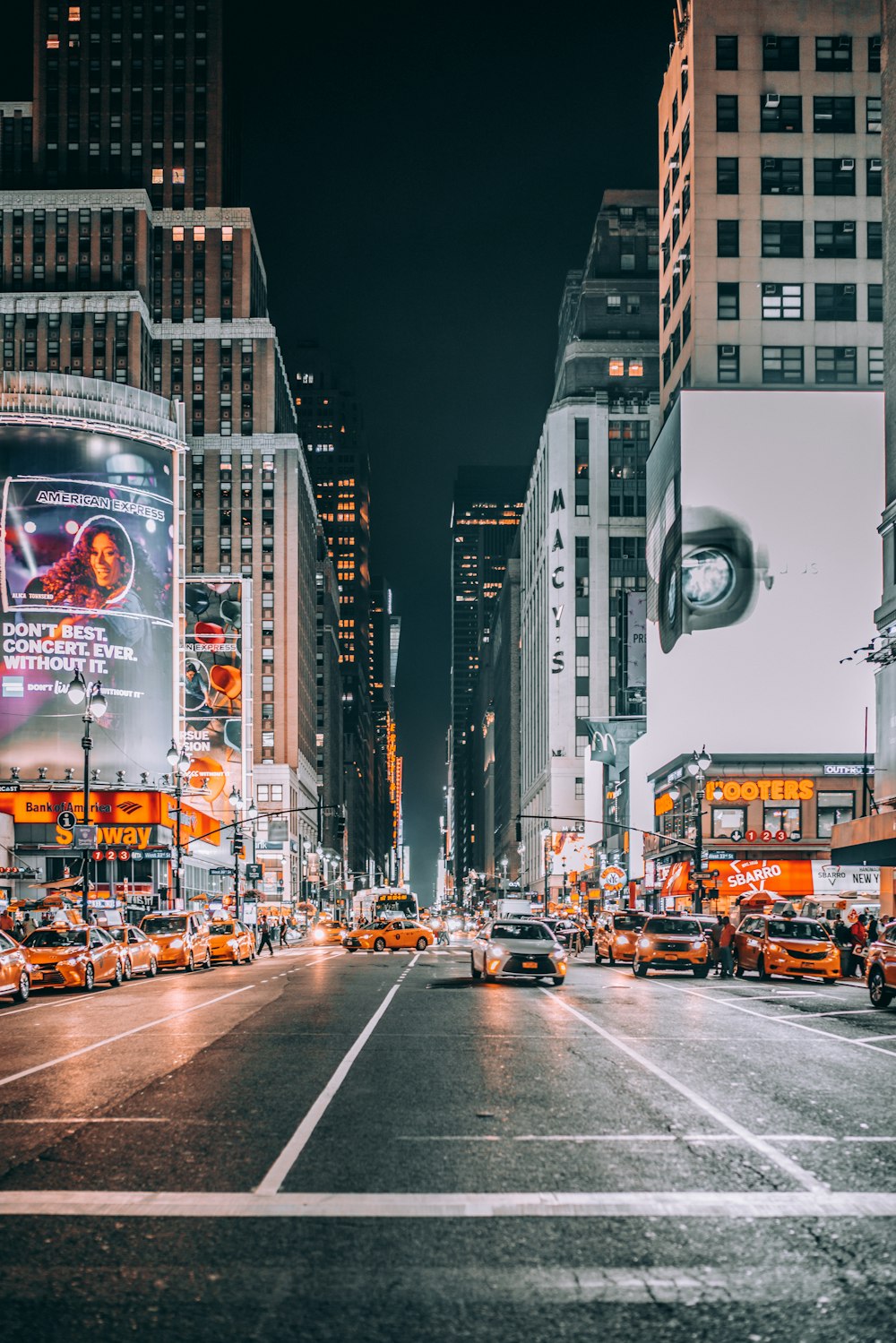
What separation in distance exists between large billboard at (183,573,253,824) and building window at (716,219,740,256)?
39.4 m

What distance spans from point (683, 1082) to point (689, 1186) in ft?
17.7

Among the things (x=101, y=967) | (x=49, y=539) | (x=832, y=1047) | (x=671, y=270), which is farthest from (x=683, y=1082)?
(x=671, y=270)

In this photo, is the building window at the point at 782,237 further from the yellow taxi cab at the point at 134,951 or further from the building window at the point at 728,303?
the yellow taxi cab at the point at 134,951

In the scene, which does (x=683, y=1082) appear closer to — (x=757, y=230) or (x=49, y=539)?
(x=49, y=539)

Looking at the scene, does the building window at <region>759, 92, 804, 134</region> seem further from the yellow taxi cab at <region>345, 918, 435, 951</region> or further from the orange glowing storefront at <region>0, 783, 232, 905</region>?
the yellow taxi cab at <region>345, 918, 435, 951</region>

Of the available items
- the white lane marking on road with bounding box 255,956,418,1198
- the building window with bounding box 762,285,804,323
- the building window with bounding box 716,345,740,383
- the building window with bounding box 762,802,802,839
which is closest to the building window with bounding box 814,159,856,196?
the building window with bounding box 762,285,804,323

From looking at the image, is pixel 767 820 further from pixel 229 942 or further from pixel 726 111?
pixel 726 111

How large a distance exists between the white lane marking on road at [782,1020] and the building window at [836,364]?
6483cm

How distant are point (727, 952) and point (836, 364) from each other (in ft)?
200

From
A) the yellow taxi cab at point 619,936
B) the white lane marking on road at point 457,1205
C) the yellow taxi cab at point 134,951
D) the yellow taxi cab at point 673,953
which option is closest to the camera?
the white lane marking on road at point 457,1205

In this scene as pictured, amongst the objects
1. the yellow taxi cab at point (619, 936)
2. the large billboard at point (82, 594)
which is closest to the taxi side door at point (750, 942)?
the yellow taxi cab at point (619, 936)

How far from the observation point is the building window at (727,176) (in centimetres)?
8994

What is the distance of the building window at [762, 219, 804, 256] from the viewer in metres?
89.9

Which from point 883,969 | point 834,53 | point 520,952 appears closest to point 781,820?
point 834,53
